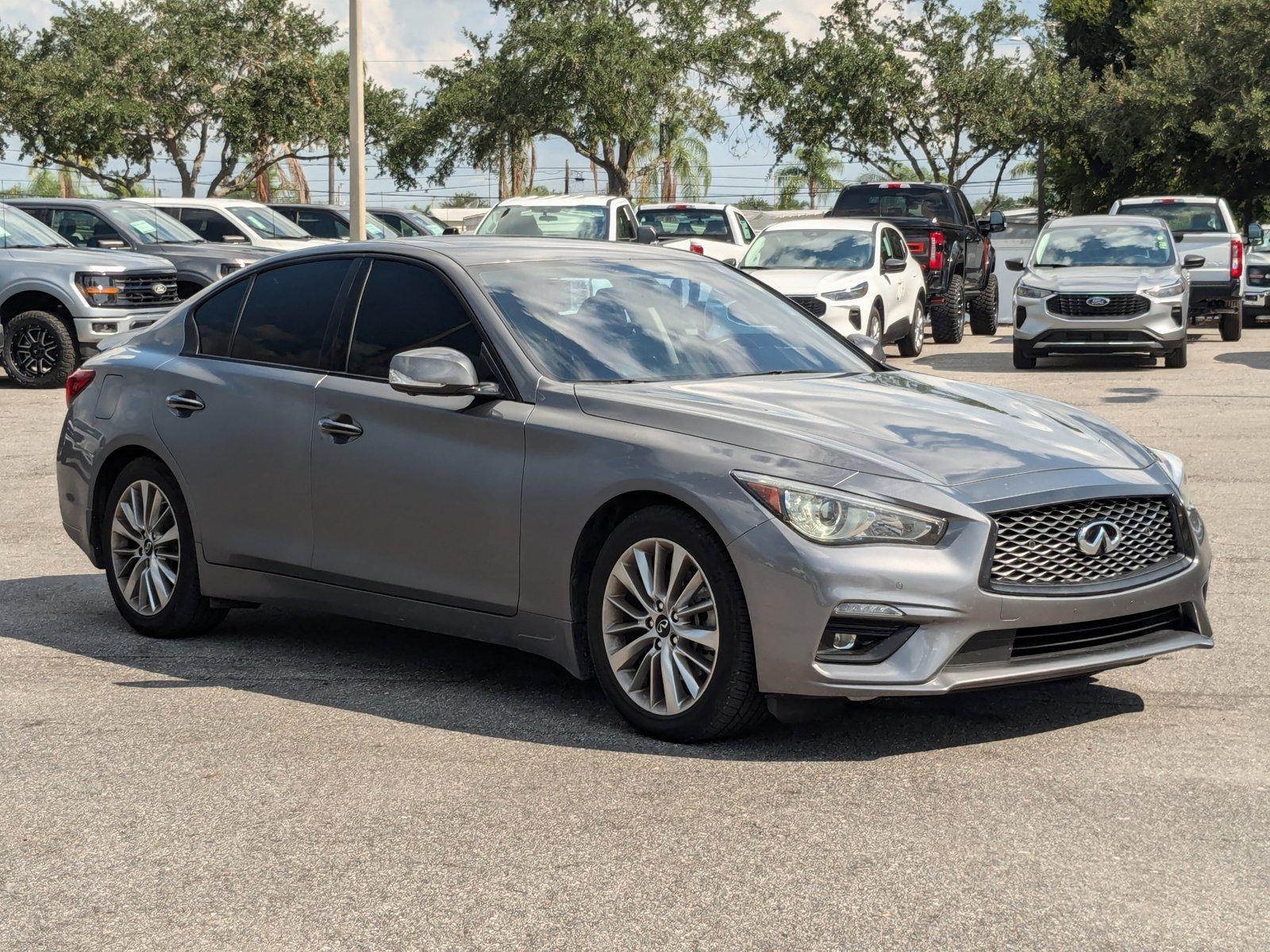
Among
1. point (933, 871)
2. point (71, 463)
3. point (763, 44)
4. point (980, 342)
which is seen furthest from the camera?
point (763, 44)

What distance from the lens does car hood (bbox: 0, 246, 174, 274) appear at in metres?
18.9

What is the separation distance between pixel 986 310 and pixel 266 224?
11.2 metres

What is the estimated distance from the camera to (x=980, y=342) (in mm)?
25922

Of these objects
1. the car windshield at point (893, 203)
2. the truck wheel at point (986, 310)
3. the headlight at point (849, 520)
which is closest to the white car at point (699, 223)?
the car windshield at point (893, 203)

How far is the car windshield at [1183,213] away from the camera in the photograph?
2619cm

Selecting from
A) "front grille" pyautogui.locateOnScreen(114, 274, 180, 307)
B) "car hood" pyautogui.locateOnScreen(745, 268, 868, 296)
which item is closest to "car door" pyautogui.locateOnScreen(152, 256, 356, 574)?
"car hood" pyautogui.locateOnScreen(745, 268, 868, 296)

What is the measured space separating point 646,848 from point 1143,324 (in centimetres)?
1694

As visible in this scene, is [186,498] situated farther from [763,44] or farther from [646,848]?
[763,44]

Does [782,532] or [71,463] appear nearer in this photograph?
[782,532]

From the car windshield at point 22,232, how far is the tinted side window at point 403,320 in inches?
570

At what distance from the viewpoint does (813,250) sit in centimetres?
2052

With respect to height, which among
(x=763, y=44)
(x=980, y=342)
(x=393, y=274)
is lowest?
(x=980, y=342)

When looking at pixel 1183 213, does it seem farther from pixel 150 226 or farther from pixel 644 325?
pixel 644 325

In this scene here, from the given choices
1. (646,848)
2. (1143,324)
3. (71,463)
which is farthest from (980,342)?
(646,848)
